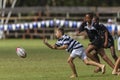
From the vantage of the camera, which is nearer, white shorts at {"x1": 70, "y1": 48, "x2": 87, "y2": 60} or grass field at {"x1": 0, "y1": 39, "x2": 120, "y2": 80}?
white shorts at {"x1": 70, "y1": 48, "x2": 87, "y2": 60}

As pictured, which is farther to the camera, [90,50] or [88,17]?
[90,50]

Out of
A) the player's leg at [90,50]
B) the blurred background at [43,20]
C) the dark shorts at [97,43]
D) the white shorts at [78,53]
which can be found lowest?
the blurred background at [43,20]

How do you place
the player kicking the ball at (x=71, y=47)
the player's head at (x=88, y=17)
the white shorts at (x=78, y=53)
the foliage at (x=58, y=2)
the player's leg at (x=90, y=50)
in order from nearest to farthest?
1. the player kicking the ball at (x=71, y=47)
2. the white shorts at (x=78, y=53)
3. the player's head at (x=88, y=17)
4. the player's leg at (x=90, y=50)
5. the foliage at (x=58, y=2)

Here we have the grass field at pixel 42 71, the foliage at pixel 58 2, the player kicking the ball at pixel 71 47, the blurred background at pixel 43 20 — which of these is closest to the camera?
the player kicking the ball at pixel 71 47

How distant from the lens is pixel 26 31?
49.0 meters

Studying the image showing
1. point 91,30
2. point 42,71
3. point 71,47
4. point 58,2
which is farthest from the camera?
point 58,2

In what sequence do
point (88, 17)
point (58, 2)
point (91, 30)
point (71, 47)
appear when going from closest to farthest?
point (71, 47) → point (88, 17) → point (91, 30) → point (58, 2)

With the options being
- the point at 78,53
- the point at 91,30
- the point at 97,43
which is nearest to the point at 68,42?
the point at 78,53

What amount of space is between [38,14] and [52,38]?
152 inches

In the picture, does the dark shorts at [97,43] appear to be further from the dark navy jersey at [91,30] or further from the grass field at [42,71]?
the grass field at [42,71]

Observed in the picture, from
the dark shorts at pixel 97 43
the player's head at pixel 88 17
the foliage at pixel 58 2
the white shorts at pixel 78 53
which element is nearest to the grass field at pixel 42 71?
the white shorts at pixel 78 53

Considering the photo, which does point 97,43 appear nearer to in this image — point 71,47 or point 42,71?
point 71,47

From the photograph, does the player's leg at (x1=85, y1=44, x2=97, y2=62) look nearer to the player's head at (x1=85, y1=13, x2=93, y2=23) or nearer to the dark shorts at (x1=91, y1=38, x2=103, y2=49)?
the dark shorts at (x1=91, y1=38, x2=103, y2=49)

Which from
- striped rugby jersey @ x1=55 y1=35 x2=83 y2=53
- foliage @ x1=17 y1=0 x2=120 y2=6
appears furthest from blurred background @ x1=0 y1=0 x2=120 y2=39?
striped rugby jersey @ x1=55 y1=35 x2=83 y2=53
